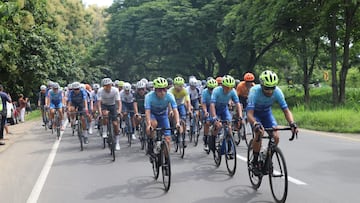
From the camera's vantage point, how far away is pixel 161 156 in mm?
7879

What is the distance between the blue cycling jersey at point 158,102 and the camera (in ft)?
28.9

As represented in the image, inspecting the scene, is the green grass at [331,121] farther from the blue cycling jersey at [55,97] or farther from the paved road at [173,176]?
the blue cycling jersey at [55,97]

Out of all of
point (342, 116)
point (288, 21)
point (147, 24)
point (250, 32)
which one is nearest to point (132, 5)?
point (147, 24)

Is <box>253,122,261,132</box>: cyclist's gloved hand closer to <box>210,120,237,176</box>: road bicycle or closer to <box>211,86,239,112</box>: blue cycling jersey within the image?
<box>210,120,237,176</box>: road bicycle

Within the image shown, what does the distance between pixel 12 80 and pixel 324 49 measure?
20.4 m

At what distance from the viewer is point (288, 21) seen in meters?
25.0

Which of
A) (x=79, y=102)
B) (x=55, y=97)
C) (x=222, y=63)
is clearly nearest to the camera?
(x=79, y=102)

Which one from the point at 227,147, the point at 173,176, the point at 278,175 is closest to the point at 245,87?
the point at 227,147

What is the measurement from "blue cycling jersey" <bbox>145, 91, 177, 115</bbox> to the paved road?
A: 1220 mm

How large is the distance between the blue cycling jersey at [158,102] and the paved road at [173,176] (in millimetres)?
1220

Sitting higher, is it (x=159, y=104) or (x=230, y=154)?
(x=159, y=104)

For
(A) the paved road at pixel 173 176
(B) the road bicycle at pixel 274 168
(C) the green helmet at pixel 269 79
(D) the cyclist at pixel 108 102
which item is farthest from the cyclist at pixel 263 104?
(D) the cyclist at pixel 108 102

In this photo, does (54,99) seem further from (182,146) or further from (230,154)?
(230,154)

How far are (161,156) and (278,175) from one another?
2207 mm
